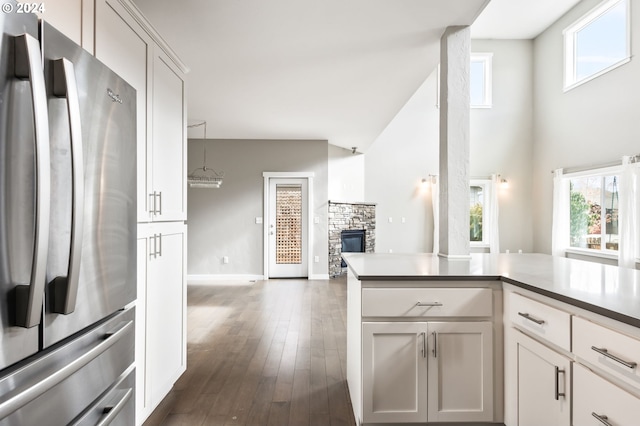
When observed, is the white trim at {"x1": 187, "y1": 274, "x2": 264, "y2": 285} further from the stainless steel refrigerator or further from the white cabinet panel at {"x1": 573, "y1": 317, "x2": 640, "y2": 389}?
the white cabinet panel at {"x1": 573, "y1": 317, "x2": 640, "y2": 389}

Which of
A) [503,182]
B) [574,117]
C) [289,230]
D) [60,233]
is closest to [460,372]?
[60,233]

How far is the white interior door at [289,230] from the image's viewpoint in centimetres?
671

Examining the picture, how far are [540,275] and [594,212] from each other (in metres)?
6.42

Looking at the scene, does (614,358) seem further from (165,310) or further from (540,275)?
(165,310)

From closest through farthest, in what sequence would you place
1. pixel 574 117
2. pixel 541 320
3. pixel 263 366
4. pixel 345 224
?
pixel 541 320 < pixel 263 366 < pixel 574 117 < pixel 345 224

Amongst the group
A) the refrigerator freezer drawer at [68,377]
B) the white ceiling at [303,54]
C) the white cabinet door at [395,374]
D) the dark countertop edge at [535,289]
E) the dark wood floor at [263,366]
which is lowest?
the dark wood floor at [263,366]

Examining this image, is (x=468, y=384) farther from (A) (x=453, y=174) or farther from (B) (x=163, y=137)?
(B) (x=163, y=137)

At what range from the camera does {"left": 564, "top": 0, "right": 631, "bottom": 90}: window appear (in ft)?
19.8

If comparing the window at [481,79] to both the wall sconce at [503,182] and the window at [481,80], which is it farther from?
the wall sconce at [503,182]

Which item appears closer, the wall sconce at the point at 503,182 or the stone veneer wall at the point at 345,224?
the stone veneer wall at the point at 345,224

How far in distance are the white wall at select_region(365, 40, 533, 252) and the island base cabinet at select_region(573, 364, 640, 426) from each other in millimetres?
7097

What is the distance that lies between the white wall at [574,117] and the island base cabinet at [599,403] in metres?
6.03

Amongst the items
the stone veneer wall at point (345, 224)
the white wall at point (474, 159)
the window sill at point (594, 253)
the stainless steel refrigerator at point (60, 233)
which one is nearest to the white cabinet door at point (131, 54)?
the stainless steel refrigerator at point (60, 233)

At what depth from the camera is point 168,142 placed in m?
2.30
